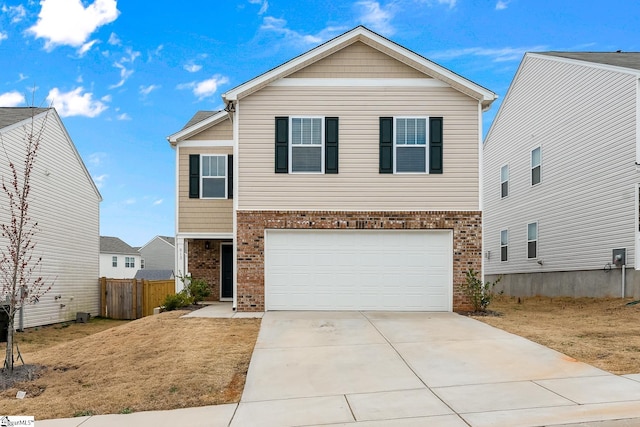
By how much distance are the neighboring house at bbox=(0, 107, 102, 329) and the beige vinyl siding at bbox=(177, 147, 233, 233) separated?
4.58 meters

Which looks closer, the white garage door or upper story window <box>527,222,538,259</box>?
the white garage door

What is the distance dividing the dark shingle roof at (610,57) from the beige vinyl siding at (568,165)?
14.2 inches

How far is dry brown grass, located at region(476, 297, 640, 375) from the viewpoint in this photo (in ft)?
28.7

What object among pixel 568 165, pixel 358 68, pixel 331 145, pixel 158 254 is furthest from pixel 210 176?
pixel 158 254

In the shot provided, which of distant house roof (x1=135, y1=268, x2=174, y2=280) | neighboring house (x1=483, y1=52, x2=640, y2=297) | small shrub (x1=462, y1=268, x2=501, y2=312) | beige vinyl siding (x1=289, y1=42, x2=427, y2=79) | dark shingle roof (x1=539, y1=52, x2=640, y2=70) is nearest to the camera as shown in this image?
small shrub (x1=462, y1=268, x2=501, y2=312)

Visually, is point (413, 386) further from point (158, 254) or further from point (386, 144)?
point (158, 254)

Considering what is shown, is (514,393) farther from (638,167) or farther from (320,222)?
(638,167)

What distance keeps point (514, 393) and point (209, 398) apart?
4.14 metres

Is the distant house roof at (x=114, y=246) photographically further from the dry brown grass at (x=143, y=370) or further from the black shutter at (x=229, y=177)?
the dry brown grass at (x=143, y=370)

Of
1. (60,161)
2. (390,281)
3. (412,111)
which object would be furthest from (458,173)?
(60,161)

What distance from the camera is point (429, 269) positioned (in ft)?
46.1

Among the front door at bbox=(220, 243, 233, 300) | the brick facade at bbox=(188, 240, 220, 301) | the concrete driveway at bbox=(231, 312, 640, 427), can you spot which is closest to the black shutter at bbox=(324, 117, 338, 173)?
the concrete driveway at bbox=(231, 312, 640, 427)

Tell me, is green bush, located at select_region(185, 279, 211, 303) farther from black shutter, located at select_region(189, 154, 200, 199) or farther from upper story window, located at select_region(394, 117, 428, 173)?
upper story window, located at select_region(394, 117, 428, 173)

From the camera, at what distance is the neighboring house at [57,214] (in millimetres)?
17219
